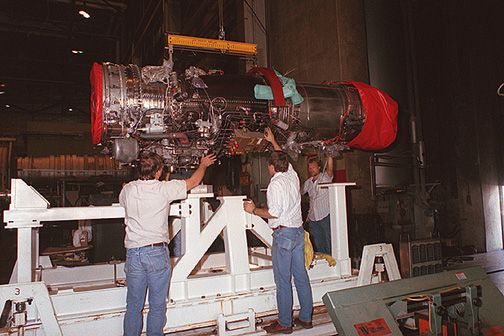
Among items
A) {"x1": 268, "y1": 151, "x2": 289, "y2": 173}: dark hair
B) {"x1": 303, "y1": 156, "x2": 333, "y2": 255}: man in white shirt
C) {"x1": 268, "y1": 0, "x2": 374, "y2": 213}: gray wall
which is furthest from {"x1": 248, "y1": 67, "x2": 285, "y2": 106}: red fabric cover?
{"x1": 268, "y1": 0, "x2": 374, "y2": 213}: gray wall

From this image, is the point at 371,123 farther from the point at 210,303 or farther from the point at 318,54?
the point at 318,54

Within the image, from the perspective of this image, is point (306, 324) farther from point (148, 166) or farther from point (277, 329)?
point (148, 166)

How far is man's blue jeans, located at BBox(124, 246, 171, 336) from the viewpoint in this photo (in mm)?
2686

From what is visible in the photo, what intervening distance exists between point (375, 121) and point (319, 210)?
188cm

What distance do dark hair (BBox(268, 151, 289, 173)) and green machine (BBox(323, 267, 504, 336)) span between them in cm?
120

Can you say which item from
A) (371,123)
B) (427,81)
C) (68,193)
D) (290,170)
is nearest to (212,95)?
(290,170)

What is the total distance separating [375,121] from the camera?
378 centimetres

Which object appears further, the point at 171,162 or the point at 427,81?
the point at 427,81

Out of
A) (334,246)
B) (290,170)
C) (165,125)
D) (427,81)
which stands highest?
(427,81)

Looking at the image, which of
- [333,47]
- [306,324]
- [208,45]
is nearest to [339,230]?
[306,324]

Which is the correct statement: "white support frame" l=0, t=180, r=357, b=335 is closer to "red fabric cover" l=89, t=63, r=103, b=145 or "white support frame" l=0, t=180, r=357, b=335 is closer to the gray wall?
"red fabric cover" l=89, t=63, r=103, b=145

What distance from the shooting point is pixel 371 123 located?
3762mm

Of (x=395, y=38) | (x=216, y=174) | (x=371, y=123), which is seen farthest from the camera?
(x=216, y=174)

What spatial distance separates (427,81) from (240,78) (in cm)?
552
